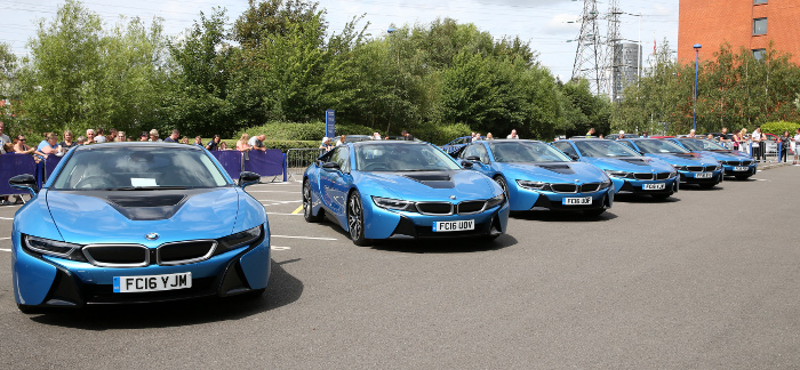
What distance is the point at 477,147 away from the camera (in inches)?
505

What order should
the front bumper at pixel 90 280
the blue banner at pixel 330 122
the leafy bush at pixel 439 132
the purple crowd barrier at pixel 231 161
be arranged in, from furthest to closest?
the leafy bush at pixel 439 132, the blue banner at pixel 330 122, the purple crowd barrier at pixel 231 161, the front bumper at pixel 90 280

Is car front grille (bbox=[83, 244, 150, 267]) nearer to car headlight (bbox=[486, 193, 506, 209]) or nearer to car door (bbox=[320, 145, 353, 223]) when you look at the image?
car door (bbox=[320, 145, 353, 223])

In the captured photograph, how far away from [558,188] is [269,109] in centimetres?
2949

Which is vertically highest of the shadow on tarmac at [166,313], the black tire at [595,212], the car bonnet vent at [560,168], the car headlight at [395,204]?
the car bonnet vent at [560,168]

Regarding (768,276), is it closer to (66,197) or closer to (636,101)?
(66,197)

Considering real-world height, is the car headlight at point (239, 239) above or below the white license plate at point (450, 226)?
above

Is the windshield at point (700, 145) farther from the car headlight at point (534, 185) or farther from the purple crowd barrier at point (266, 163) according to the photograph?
the purple crowd barrier at point (266, 163)

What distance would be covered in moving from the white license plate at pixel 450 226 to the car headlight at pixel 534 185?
3.28m

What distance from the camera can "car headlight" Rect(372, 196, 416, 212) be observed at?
7.69 m

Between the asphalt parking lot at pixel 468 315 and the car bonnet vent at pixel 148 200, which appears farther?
the car bonnet vent at pixel 148 200

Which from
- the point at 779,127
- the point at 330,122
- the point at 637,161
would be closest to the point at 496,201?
the point at 637,161

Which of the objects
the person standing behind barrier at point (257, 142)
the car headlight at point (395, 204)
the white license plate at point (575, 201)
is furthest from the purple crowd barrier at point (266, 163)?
the car headlight at point (395, 204)

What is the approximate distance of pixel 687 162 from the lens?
17.0m

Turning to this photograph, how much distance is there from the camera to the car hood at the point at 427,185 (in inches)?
308
